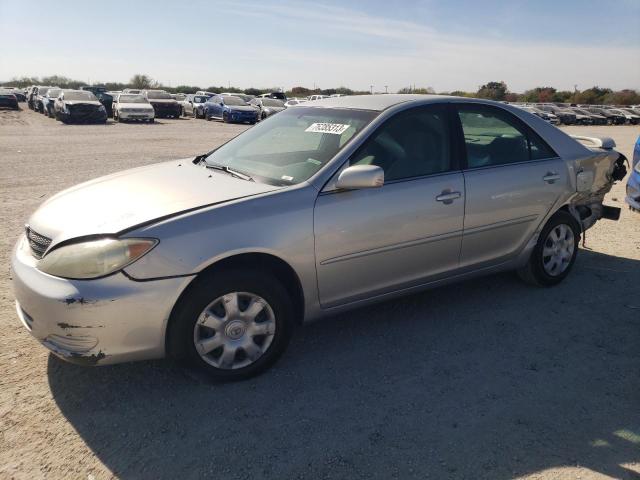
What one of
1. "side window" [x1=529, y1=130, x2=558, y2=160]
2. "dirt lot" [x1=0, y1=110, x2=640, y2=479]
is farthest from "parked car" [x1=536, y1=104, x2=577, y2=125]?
"dirt lot" [x1=0, y1=110, x2=640, y2=479]

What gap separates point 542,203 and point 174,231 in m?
3.03

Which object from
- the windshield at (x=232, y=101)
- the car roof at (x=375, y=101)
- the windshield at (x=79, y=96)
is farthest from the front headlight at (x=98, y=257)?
the windshield at (x=232, y=101)

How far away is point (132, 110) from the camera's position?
84.4 ft

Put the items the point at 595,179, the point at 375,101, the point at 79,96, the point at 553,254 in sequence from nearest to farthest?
the point at 375,101, the point at 553,254, the point at 595,179, the point at 79,96

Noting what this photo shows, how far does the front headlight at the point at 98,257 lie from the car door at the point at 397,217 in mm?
1024

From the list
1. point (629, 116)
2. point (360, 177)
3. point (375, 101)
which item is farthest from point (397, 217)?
point (629, 116)

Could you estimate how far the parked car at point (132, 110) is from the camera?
84.3 ft

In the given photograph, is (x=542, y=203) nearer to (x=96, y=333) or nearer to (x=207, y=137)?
(x=96, y=333)

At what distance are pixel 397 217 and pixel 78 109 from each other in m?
24.3

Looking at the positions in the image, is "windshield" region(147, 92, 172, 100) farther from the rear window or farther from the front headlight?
the front headlight

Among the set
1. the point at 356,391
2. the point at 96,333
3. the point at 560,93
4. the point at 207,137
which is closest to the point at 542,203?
the point at 356,391

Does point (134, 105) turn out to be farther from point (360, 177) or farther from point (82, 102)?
point (360, 177)

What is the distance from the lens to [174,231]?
2.72 metres

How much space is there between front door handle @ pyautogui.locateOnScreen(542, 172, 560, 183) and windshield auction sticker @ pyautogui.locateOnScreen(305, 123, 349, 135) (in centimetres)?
182
